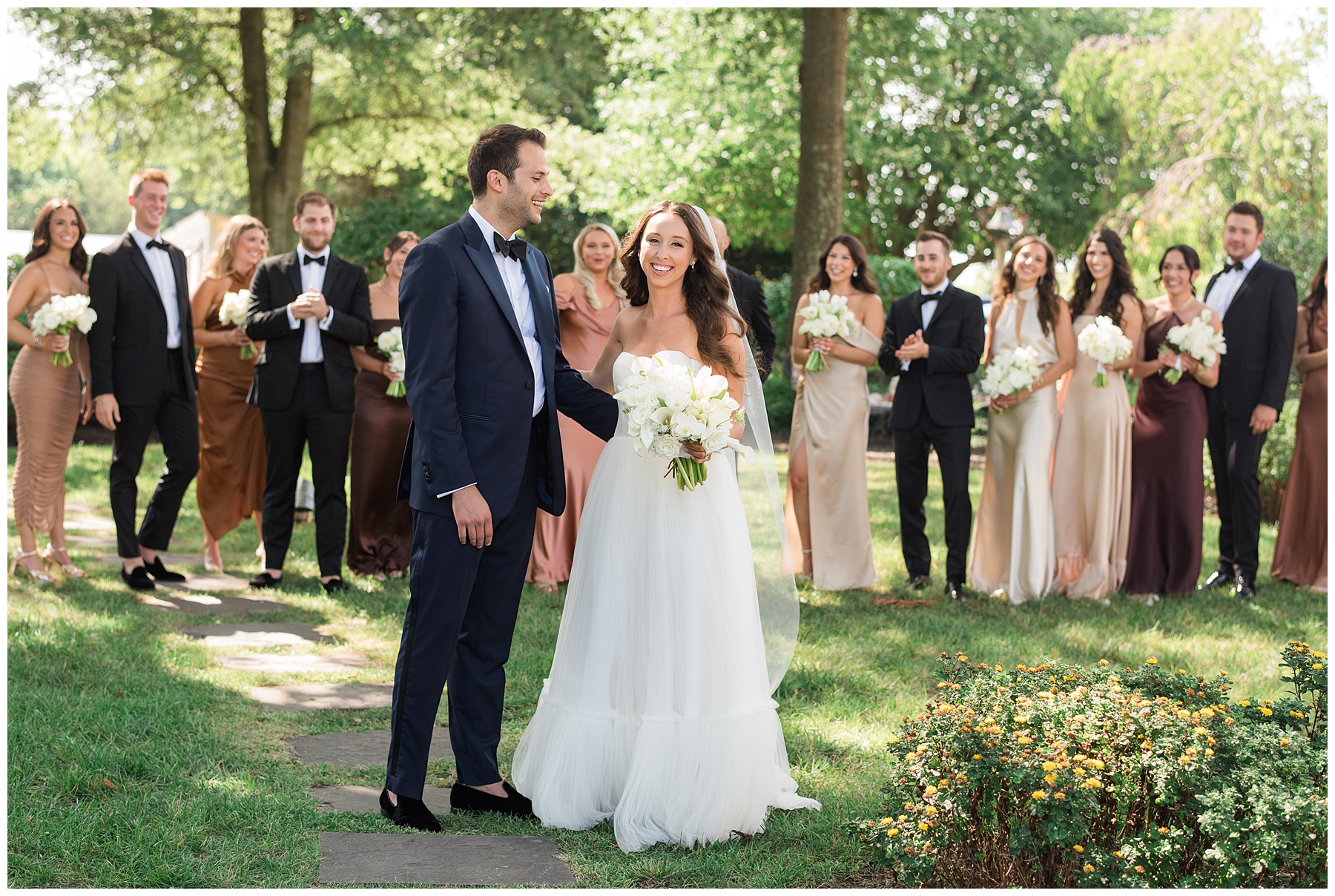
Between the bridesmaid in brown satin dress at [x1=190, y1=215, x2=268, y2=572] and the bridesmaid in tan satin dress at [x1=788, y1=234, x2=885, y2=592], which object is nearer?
the bridesmaid in tan satin dress at [x1=788, y1=234, x2=885, y2=592]

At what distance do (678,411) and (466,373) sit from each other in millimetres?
756

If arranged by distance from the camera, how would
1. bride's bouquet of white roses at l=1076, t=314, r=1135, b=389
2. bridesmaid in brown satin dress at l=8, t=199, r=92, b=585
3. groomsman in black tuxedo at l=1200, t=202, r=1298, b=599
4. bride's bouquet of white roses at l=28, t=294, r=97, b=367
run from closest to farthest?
bride's bouquet of white roses at l=28, t=294, r=97, b=367
bridesmaid in brown satin dress at l=8, t=199, r=92, b=585
bride's bouquet of white roses at l=1076, t=314, r=1135, b=389
groomsman in black tuxedo at l=1200, t=202, r=1298, b=599

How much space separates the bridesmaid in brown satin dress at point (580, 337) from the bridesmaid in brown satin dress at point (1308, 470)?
16.9 ft

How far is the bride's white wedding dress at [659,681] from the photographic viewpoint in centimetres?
421

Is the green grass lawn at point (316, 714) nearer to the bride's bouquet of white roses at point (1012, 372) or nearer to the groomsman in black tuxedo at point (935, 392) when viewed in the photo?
the groomsman in black tuxedo at point (935, 392)

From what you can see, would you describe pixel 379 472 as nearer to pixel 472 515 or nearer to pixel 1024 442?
pixel 1024 442

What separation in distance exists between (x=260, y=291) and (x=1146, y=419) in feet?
20.9

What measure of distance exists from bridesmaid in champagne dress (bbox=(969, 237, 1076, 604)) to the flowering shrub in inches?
171

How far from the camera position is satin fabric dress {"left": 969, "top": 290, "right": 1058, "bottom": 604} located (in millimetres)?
8391

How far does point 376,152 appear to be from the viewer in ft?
76.9

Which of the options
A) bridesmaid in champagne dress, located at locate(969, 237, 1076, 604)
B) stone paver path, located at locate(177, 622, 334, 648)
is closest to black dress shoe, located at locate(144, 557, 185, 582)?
stone paver path, located at locate(177, 622, 334, 648)

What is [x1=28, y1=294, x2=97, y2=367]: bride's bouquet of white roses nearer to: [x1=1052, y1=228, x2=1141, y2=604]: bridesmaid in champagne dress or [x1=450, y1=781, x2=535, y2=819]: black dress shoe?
[x1=450, y1=781, x2=535, y2=819]: black dress shoe

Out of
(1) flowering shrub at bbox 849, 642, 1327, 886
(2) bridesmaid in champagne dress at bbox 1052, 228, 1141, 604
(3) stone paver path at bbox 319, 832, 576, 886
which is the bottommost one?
(3) stone paver path at bbox 319, 832, 576, 886

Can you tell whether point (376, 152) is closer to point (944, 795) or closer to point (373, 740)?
point (373, 740)
